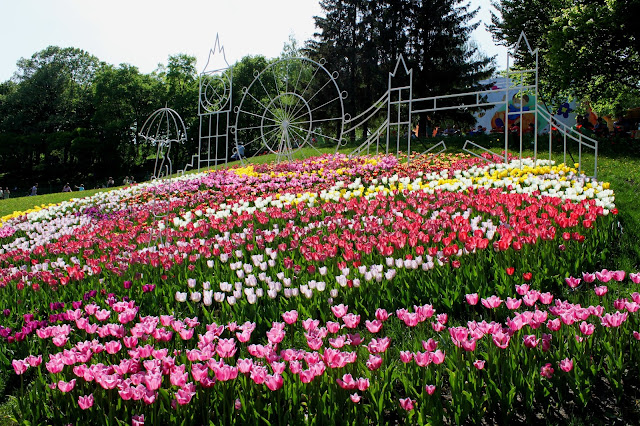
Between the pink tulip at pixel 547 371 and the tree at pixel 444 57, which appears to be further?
the tree at pixel 444 57

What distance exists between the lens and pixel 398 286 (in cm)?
366

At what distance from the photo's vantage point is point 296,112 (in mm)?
13797

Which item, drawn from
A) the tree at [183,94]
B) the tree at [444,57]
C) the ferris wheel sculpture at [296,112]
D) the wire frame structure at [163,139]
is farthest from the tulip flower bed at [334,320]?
the tree at [183,94]

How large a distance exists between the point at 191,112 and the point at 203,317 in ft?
123

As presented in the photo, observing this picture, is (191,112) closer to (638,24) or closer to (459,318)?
(638,24)

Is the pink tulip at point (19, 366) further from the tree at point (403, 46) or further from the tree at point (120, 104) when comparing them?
the tree at point (120, 104)

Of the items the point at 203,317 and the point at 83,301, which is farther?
the point at 83,301

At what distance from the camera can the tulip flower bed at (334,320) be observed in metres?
2.29

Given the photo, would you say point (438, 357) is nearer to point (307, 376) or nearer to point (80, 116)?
point (307, 376)

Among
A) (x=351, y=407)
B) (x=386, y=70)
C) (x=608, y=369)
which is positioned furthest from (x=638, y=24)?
(x=351, y=407)

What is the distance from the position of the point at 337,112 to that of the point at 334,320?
69.7ft

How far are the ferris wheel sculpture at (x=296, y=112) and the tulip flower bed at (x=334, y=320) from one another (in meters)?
6.50

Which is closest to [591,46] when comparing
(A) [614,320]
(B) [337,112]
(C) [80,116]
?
(B) [337,112]

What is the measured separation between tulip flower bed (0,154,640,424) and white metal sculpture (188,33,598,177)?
403 cm
